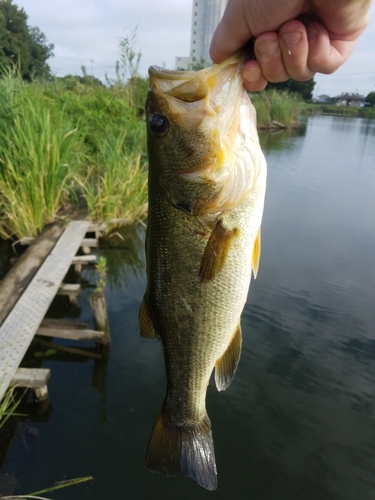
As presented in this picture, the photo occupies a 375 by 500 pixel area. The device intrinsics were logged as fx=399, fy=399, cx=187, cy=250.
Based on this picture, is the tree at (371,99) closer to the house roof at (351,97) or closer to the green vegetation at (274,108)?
the house roof at (351,97)

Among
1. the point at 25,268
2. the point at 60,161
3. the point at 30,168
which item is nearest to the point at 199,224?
the point at 25,268

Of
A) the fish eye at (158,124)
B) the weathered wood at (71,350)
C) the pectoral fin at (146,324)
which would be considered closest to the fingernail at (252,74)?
the fish eye at (158,124)

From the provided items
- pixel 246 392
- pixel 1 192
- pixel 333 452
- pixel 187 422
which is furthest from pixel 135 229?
pixel 187 422

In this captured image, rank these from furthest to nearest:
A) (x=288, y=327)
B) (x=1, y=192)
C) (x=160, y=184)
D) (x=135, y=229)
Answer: (x=135, y=229) → (x=1, y=192) → (x=288, y=327) → (x=160, y=184)

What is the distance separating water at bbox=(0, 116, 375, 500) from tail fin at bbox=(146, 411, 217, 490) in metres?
2.14

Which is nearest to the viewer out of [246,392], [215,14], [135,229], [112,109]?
[215,14]

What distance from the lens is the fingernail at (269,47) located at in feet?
4.37

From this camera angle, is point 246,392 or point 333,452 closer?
point 333,452

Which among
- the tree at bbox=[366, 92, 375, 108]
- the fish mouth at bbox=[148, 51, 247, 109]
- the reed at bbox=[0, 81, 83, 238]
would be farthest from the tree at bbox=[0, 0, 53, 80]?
the tree at bbox=[366, 92, 375, 108]

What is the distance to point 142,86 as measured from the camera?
12219 millimetres

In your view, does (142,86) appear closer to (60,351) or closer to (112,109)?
(112,109)

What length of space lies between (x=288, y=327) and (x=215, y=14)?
420cm

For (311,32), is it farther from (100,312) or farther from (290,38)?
(100,312)

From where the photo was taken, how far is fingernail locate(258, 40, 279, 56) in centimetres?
133
